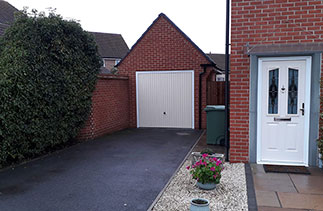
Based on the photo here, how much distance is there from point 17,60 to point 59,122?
195 centimetres

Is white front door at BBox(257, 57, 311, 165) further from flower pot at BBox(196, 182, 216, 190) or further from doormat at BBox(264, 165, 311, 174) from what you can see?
flower pot at BBox(196, 182, 216, 190)

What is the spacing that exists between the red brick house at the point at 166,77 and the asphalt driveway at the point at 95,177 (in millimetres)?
2951

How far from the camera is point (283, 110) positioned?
586 centimetres

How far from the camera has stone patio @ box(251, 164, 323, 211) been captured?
3996 millimetres

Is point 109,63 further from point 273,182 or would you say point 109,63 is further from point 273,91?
point 273,182

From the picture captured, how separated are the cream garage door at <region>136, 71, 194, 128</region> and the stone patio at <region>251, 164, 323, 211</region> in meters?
5.93

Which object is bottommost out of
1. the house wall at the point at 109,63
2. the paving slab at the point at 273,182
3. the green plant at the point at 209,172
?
the paving slab at the point at 273,182

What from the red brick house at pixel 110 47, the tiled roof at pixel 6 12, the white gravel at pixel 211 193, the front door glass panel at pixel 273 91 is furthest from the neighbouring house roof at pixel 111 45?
the white gravel at pixel 211 193

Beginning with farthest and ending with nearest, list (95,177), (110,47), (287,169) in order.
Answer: (110,47), (287,169), (95,177)

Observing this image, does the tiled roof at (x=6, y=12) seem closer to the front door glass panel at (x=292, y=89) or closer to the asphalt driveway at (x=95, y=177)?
the asphalt driveway at (x=95, y=177)

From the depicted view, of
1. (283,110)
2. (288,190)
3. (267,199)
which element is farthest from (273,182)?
(283,110)

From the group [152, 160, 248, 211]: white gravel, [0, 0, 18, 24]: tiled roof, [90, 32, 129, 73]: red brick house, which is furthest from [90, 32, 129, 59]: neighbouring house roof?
[152, 160, 248, 211]: white gravel

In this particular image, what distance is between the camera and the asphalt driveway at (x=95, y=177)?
4242mm

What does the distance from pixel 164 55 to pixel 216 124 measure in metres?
4.60
